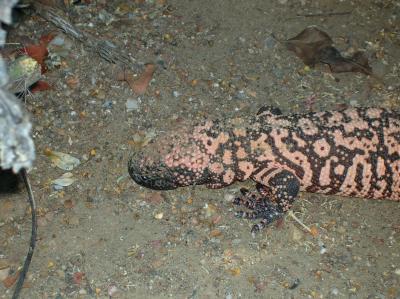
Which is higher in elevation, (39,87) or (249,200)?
(39,87)

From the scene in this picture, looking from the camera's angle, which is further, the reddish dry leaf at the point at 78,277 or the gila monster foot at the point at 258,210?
the gila monster foot at the point at 258,210

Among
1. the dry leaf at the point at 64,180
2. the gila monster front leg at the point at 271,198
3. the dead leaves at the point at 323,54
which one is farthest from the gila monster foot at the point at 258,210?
the dead leaves at the point at 323,54

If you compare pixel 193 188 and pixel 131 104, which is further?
pixel 131 104

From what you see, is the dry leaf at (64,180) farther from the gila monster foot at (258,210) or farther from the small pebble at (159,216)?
the gila monster foot at (258,210)

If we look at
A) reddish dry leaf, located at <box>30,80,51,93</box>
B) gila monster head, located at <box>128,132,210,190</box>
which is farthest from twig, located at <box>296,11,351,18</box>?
reddish dry leaf, located at <box>30,80,51,93</box>

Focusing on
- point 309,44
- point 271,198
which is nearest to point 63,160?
point 271,198

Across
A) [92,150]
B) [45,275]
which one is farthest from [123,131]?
[45,275]

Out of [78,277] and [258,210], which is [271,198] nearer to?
[258,210]
